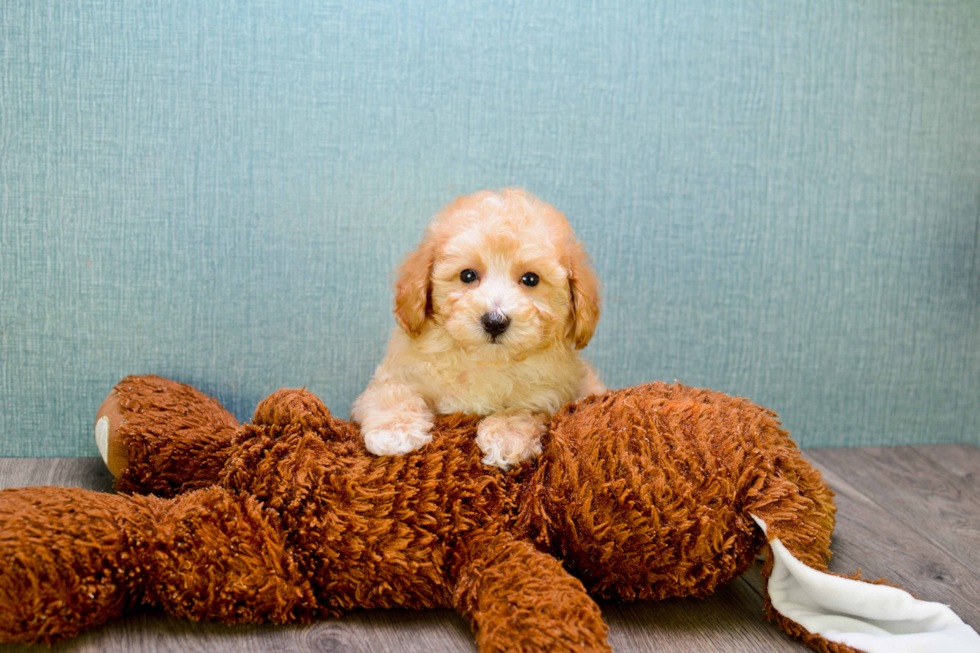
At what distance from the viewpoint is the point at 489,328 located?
1.42 meters

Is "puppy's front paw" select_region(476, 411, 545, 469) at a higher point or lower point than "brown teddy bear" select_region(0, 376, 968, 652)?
higher

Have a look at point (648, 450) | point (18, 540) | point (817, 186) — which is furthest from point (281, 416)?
point (817, 186)

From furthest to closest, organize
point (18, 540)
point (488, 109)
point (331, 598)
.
→ point (488, 109) < point (331, 598) < point (18, 540)

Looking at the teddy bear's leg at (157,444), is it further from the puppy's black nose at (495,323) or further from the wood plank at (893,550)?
the wood plank at (893,550)

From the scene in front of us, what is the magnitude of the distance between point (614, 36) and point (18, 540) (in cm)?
193

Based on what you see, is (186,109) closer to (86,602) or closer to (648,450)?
(86,602)

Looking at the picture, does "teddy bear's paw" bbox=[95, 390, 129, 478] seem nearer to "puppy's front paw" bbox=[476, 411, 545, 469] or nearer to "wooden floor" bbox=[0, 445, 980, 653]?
"wooden floor" bbox=[0, 445, 980, 653]

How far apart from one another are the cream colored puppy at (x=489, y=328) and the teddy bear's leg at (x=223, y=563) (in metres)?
0.27

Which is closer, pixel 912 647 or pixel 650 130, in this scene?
pixel 912 647

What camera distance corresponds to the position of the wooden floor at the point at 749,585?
4.38ft

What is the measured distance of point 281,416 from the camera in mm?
1448

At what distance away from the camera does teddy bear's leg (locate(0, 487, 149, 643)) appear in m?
1.17

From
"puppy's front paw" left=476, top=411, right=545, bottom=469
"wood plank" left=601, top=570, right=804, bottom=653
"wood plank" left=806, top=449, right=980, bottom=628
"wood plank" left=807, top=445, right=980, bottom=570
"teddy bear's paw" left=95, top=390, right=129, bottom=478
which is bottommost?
"wood plank" left=807, top=445, right=980, bottom=570

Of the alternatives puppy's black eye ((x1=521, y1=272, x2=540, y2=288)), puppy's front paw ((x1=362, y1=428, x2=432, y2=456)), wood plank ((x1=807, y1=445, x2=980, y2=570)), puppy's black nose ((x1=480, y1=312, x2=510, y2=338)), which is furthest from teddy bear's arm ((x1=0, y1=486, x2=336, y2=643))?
wood plank ((x1=807, y1=445, x2=980, y2=570))
